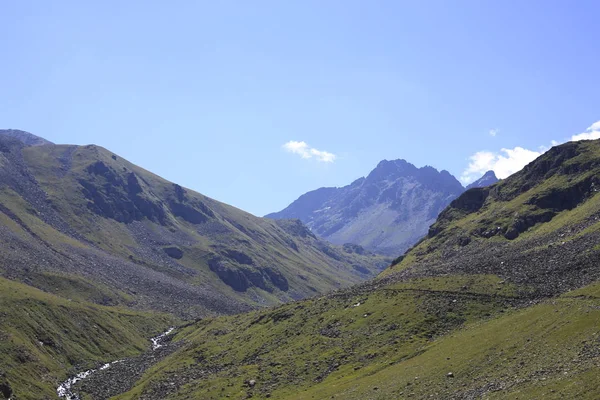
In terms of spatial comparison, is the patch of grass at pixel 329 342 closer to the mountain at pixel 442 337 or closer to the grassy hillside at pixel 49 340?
the mountain at pixel 442 337

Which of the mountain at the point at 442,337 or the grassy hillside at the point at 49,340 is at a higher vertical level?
the grassy hillside at the point at 49,340

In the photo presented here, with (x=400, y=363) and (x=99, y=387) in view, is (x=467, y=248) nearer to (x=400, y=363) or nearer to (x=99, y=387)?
(x=400, y=363)

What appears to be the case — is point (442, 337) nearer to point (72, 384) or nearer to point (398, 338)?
point (398, 338)

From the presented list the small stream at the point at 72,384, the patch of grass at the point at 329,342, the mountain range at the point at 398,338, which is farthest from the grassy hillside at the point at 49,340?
the patch of grass at the point at 329,342

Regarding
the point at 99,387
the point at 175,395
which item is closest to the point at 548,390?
the point at 175,395

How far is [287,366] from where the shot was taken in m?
104

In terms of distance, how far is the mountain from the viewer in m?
62.6

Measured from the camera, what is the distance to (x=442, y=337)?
92.1m

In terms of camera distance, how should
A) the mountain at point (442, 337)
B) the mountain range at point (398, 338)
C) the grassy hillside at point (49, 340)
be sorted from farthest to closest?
the grassy hillside at point (49, 340)
the mountain range at point (398, 338)
the mountain at point (442, 337)

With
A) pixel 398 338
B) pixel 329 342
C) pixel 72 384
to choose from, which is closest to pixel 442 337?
pixel 398 338

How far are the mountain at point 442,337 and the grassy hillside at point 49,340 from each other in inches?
855

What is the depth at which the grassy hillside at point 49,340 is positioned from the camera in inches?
4660

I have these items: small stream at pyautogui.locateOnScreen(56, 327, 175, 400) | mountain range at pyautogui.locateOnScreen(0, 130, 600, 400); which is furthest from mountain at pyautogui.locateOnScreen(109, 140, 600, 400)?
small stream at pyautogui.locateOnScreen(56, 327, 175, 400)

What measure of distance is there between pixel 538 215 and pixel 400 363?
4466 inches
